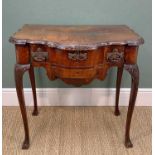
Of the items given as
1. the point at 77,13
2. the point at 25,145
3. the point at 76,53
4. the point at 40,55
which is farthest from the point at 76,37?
the point at 25,145

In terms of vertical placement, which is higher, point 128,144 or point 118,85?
point 118,85

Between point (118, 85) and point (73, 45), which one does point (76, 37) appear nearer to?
point (73, 45)

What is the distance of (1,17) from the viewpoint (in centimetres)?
188

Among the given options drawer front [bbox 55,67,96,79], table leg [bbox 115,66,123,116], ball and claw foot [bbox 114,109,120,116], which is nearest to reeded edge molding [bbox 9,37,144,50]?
drawer front [bbox 55,67,96,79]

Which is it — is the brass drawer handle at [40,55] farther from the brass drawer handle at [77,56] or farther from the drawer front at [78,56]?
the brass drawer handle at [77,56]

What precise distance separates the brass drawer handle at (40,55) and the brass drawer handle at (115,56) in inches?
14.5

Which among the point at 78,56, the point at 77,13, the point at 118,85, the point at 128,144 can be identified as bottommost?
the point at 128,144

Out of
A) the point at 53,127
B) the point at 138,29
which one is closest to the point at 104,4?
the point at 138,29

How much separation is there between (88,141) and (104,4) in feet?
3.35

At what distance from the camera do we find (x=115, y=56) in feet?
4.68

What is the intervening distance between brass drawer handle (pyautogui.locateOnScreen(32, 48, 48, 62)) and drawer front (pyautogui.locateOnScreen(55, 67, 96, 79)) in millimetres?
96

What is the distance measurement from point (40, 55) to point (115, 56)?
0.44 meters

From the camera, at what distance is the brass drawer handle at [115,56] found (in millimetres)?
1418

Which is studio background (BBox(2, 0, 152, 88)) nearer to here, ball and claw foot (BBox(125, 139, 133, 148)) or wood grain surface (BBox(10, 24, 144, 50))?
wood grain surface (BBox(10, 24, 144, 50))
